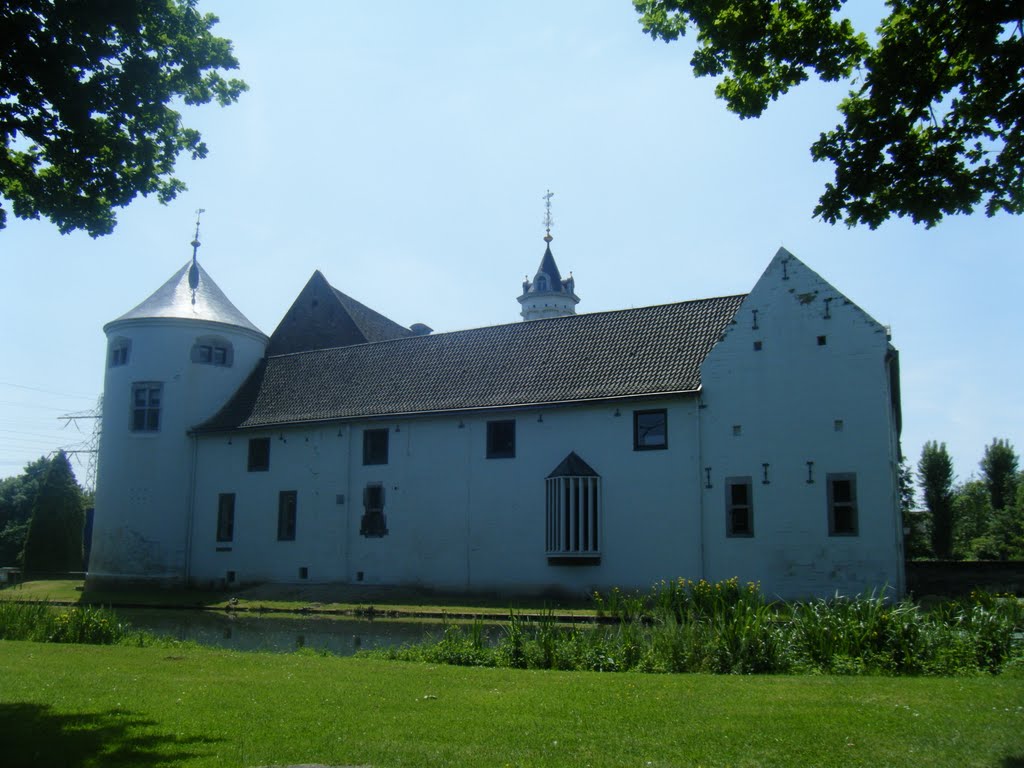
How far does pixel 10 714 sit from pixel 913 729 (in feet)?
26.2

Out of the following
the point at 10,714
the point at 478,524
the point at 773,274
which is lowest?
the point at 10,714

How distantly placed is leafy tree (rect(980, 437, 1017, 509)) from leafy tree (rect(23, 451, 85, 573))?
5255 centimetres

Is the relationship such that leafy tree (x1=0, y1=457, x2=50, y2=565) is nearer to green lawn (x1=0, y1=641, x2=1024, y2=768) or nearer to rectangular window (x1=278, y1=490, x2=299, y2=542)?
rectangular window (x1=278, y1=490, x2=299, y2=542)

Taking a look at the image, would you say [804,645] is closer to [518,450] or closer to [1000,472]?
[518,450]

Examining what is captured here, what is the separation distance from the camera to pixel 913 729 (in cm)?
771

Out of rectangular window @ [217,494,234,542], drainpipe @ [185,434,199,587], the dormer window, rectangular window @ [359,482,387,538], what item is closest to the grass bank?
drainpipe @ [185,434,199,587]

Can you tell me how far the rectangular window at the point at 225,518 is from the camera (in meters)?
36.0

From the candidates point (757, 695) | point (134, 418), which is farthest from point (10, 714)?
point (134, 418)

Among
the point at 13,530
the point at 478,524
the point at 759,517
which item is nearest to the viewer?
the point at 759,517

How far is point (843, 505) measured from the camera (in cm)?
2556

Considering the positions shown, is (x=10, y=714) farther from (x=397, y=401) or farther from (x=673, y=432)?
(x=397, y=401)

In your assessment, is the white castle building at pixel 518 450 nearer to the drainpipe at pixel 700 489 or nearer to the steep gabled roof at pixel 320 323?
the drainpipe at pixel 700 489

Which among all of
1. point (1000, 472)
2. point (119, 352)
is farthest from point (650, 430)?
point (1000, 472)

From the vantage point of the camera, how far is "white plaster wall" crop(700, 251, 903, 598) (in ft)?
83.0
